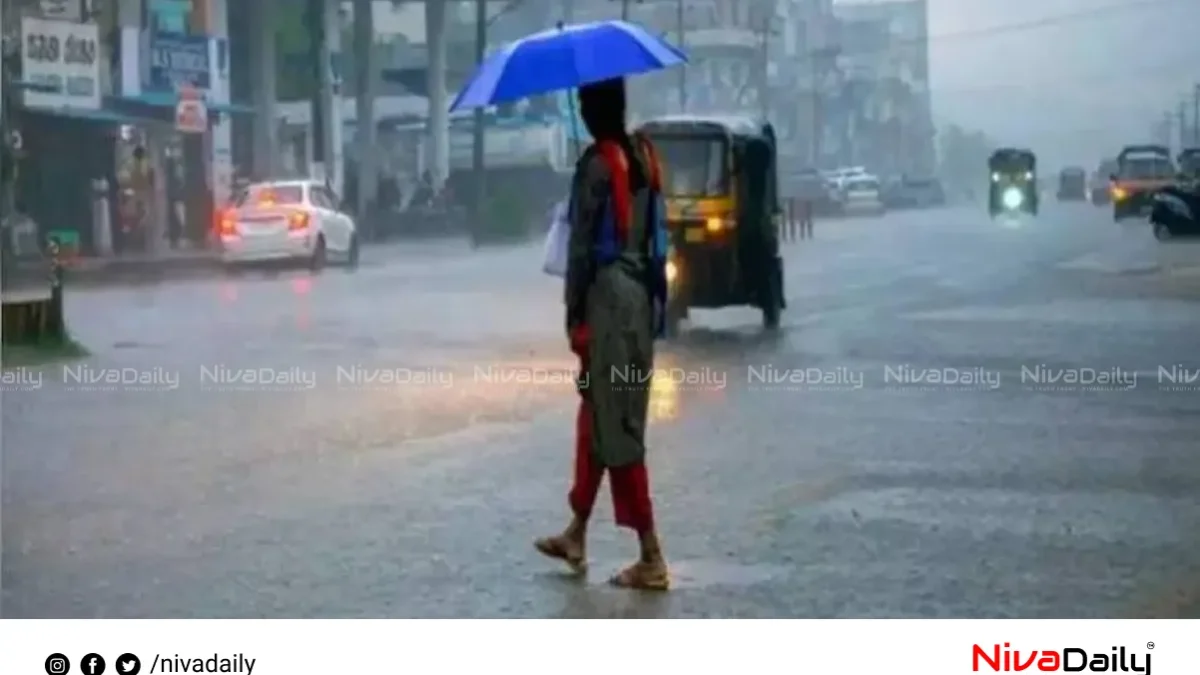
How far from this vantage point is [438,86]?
664cm

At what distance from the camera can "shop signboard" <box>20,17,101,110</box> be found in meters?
6.55

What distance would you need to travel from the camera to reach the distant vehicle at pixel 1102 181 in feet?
21.6

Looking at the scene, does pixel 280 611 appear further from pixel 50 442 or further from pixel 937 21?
pixel 937 21

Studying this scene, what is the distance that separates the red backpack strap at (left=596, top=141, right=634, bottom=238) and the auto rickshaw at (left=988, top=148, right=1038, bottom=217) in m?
1.45

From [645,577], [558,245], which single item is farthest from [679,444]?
[558,245]

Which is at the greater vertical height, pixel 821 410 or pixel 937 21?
pixel 937 21

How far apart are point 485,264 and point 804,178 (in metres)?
0.79

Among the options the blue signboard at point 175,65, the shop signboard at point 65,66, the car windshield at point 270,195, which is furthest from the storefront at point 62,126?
the car windshield at point 270,195

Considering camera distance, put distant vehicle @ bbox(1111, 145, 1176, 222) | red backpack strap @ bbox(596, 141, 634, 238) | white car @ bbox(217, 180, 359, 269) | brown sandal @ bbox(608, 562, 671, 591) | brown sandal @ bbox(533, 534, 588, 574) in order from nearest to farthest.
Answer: red backpack strap @ bbox(596, 141, 634, 238)
brown sandal @ bbox(608, 562, 671, 591)
brown sandal @ bbox(533, 534, 588, 574)
distant vehicle @ bbox(1111, 145, 1176, 222)
white car @ bbox(217, 180, 359, 269)
